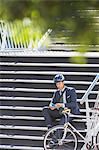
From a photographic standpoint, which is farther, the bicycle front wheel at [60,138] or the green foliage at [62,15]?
the bicycle front wheel at [60,138]

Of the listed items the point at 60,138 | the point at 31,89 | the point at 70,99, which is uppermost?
the point at 70,99

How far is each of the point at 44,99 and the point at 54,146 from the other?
61.4 inches

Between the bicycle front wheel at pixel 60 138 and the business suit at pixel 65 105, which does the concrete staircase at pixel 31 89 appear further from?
the business suit at pixel 65 105

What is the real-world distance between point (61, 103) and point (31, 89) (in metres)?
1.76

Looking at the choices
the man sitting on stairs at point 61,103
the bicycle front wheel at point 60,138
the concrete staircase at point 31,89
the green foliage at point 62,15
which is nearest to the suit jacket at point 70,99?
the man sitting on stairs at point 61,103

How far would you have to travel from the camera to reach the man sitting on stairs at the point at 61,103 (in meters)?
6.73

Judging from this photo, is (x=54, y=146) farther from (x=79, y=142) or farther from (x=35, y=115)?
(x=35, y=115)

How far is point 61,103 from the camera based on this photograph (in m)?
6.78

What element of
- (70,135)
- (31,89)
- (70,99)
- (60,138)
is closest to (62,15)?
(70,99)

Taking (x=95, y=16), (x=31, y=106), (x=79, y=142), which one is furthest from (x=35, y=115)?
(x=95, y=16)

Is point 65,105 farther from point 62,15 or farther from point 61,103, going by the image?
point 62,15

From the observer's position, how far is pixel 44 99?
324 inches

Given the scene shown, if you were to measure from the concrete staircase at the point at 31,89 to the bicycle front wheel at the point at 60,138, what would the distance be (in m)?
0.69

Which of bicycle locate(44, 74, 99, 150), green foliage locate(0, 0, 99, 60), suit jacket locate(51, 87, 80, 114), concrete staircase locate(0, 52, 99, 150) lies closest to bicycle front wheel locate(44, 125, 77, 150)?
bicycle locate(44, 74, 99, 150)
